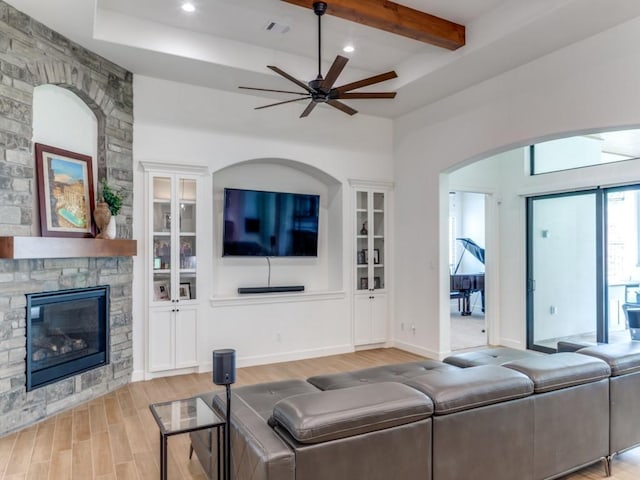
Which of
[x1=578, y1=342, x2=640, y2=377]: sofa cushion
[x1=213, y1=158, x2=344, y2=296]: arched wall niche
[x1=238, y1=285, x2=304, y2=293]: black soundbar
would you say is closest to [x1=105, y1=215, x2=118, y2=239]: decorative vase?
[x1=213, y1=158, x2=344, y2=296]: arched wall niche

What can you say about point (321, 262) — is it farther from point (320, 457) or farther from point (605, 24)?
point (320, 457)

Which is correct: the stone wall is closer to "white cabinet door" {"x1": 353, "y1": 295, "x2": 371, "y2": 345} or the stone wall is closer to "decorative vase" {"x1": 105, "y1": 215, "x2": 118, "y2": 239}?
"decorative vase" {"x1": 105, "y1": 215, "x2": 118, "y2": 239}

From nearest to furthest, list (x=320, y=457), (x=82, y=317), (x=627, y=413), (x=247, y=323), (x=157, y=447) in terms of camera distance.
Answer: (x=320, y=457), (x=627, y=413), (x=157, y=447), (x=82, y=317), (x=247, y=323)

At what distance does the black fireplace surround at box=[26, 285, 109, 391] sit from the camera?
379 centimetres

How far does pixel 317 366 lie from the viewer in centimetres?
552

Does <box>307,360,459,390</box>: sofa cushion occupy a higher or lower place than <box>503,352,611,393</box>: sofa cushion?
lower

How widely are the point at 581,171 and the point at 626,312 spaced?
179 cm

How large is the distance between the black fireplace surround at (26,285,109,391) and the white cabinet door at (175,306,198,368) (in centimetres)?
78

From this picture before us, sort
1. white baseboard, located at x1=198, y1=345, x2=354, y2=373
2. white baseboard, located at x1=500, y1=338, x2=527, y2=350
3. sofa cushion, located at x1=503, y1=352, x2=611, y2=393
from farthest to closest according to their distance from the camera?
1. white baseboard, located at x1=500, y1=338, x2=527, y2=350
2. white baseboard, located at x1=198, y1=345, x2=354, y2=373
3. sofa cushion, located at x1=503, y1=352, x2=611, y2=393

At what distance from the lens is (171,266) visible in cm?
506

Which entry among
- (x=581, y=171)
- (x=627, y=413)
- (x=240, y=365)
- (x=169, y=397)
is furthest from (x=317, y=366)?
(x=581, y=171)

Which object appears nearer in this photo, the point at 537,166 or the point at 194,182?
the point at 194,182

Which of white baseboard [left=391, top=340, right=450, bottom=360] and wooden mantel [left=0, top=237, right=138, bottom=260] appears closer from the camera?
wooden mantel [left=0, top=237, right=138, bottom=260]

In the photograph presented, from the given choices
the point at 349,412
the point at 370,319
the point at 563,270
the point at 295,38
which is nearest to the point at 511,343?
the point at 563,270
